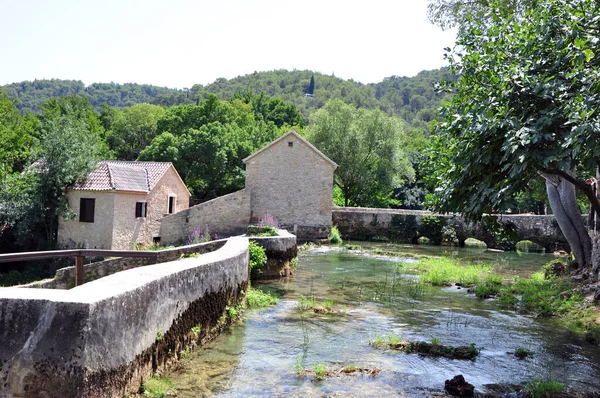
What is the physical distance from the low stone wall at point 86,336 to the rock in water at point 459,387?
11.9 feet

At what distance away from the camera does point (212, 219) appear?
3203 centimetres

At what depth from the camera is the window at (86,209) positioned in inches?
1134

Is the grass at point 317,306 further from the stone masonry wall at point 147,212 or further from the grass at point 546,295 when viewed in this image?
the stone masonry wall at point 147,212

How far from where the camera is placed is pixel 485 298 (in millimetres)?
14945

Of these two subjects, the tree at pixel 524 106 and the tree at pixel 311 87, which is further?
the tree at pixel 311 87

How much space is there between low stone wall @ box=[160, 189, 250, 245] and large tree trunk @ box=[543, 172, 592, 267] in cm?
2045

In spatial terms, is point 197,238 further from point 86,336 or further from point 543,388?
point 86,336

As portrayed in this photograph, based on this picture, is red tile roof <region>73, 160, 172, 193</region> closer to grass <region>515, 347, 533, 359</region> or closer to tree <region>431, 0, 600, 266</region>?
tree <region>431, 0, 600, 266</region>

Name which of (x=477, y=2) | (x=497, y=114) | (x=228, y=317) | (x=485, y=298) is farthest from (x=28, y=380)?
(x=477, y=2)

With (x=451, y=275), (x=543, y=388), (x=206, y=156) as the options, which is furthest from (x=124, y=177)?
(x=543, y=388)

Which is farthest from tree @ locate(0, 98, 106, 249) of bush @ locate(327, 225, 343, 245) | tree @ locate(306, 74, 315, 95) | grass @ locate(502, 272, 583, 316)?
tree @ locate(306, 74, 315, 95)

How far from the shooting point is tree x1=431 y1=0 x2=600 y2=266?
7176 mm

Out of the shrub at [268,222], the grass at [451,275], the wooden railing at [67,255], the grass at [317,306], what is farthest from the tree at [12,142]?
the wooden railing at [67,255]

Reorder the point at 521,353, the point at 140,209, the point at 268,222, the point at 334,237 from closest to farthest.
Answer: the point at 521,353 → the point at 268,222 → the point at 140,209 → the point at 334,237
